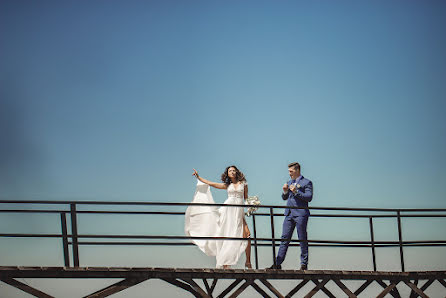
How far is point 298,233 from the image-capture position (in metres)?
13.5

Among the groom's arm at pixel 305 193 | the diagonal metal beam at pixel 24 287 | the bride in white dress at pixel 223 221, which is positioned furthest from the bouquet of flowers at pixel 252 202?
the diagonal metal beam at pixel 24 287

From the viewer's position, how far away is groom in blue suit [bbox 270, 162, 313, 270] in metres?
13.4

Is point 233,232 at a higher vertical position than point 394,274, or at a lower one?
higher

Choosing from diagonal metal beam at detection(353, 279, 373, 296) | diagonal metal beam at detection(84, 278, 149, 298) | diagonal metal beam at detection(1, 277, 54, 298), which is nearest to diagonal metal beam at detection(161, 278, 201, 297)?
diagonal metal beam at detection(84, 278, 149, 298)

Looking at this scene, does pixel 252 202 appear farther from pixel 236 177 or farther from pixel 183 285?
pixel 183 285

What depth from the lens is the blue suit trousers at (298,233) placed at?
44.0 feet

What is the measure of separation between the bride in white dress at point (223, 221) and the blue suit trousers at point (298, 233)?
29.2 inches

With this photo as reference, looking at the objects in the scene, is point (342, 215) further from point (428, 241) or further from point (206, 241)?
point (206, 241)

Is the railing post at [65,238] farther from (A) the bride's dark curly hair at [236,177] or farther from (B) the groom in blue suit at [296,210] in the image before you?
(B) the groom in blue suit at [296,210]

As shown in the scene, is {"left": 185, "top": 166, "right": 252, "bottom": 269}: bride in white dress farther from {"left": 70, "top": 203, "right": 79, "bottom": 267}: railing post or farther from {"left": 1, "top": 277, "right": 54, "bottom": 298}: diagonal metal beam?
{"left": 1, "top": 277, "right": 54, "bottom": 298}: diagonal metal beam

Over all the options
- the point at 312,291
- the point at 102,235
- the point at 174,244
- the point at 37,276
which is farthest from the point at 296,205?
the point at 37,276

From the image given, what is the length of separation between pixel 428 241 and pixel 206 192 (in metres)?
4.16

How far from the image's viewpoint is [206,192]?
47.0 ft

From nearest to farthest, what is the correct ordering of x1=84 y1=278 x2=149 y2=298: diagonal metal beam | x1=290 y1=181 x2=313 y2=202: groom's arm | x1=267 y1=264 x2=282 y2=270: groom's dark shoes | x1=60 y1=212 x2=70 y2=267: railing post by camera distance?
x1=60 y1=212 x2=70 y2=267: railing post < x1=84 y1=278 x2=149 y2=298: diagonal metal beam < x1=267 y1=264 x2=282 y2=270: groom's dark shoes < x1=290 y1=181 x2=313 y2=202: groom's arm
